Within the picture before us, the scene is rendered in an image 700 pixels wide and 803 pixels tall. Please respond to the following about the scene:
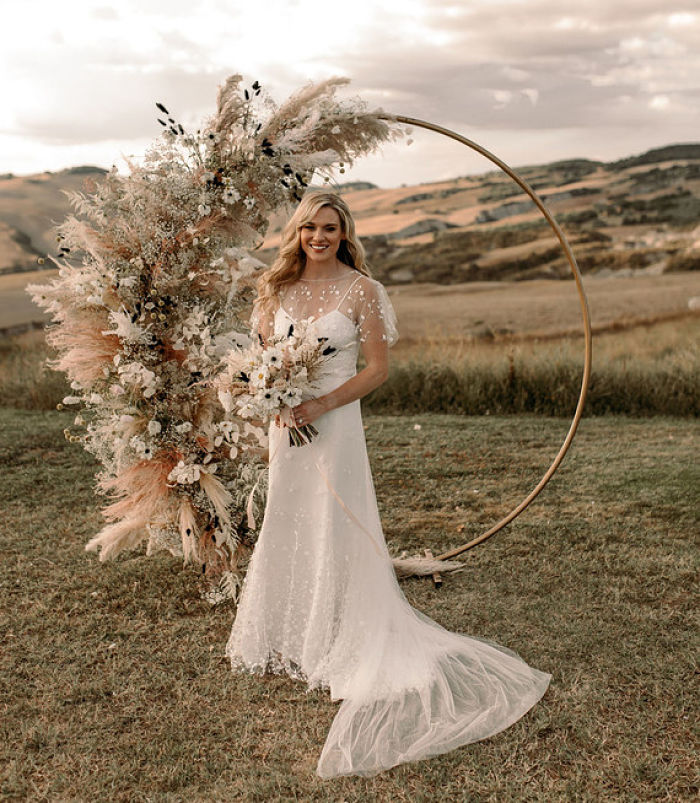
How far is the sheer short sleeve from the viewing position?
399cm

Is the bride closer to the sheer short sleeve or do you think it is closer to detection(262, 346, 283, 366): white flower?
the sheer short sleeve

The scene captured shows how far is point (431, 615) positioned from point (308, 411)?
6.20 feet

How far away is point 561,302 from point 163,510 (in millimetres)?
12410

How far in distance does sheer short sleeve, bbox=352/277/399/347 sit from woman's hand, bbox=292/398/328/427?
0.42 metres

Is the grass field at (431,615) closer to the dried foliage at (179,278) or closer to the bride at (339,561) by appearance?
the bride at (339,561)

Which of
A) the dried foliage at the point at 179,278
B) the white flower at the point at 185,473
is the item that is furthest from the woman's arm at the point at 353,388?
the white flower at the point at 185,473

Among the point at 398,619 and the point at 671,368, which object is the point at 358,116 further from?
the point at 671,368

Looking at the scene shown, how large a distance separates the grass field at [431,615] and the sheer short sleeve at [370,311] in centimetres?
195

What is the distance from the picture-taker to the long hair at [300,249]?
4.01 meters

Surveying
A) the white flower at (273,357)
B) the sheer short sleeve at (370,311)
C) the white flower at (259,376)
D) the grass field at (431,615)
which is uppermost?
the sheer short sleeve at (370,311)

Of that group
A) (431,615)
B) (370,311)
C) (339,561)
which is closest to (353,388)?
(370,311)

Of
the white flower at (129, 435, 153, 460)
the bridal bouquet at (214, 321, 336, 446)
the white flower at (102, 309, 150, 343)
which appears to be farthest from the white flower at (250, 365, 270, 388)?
the white flower at (129, 435, 153, 460)

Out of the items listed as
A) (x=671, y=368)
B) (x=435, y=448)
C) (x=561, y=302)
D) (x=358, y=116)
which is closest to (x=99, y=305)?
(x=358, y=116)

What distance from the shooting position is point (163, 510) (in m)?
5.02
